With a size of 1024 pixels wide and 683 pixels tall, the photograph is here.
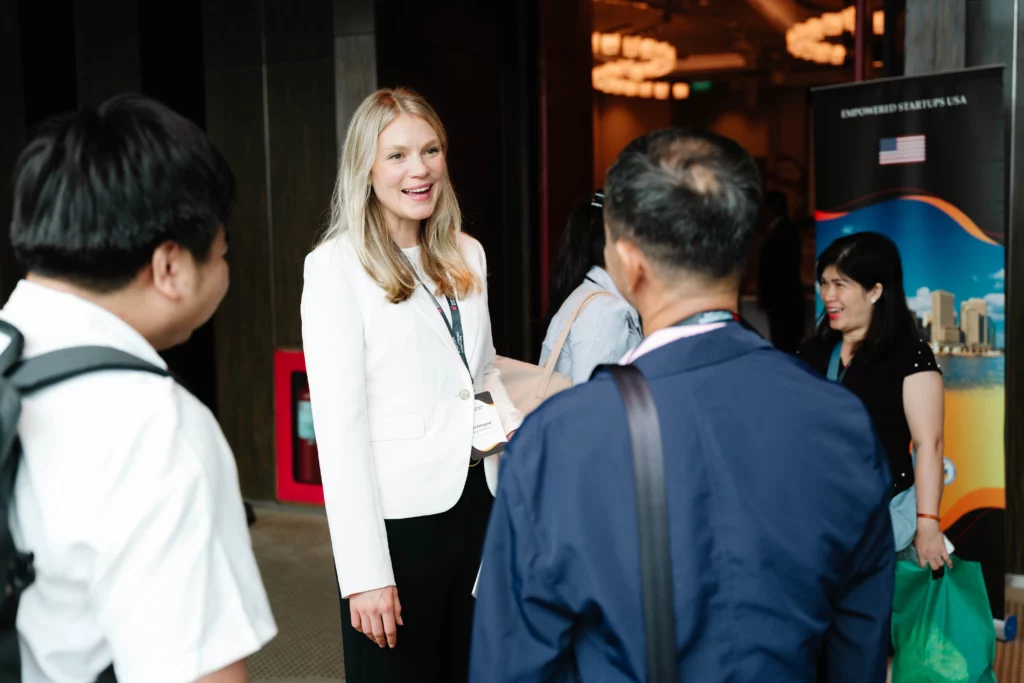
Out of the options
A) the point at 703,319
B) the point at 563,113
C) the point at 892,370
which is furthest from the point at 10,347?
the point at 563,113

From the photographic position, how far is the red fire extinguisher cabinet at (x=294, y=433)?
5.34m

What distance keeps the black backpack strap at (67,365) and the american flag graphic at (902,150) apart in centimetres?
331

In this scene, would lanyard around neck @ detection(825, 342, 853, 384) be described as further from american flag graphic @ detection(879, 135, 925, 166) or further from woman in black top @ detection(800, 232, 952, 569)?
american flag graphic @ detection(879, 135, 925, 166)

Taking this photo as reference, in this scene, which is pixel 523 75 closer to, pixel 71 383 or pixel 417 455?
pixel 417 455

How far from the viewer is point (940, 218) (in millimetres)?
3555

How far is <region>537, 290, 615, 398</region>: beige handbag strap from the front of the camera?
2328 mm

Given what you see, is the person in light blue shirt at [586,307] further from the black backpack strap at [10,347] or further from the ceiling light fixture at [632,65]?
the ceiling light fixture at [632,65]

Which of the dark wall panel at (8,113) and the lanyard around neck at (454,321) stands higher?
the dark wall panel at (8,113)

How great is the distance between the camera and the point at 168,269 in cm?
101

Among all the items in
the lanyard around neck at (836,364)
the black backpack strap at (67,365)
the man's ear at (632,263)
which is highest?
the man's ear at (632,263)

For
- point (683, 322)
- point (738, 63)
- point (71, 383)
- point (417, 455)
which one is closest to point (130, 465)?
point (71, 383)

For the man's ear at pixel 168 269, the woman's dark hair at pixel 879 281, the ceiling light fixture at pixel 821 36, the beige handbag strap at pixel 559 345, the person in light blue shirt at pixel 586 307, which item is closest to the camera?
the man's ear at pixel 168 269

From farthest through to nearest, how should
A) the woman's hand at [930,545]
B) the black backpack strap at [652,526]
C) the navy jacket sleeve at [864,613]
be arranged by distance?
the woman's hand at [930,545] → the navy jacket sleeve at [864,613] → the black backpack strap at [652,526]

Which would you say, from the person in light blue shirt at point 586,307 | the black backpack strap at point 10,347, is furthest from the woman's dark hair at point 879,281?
the black backpack strap at point 10,347
